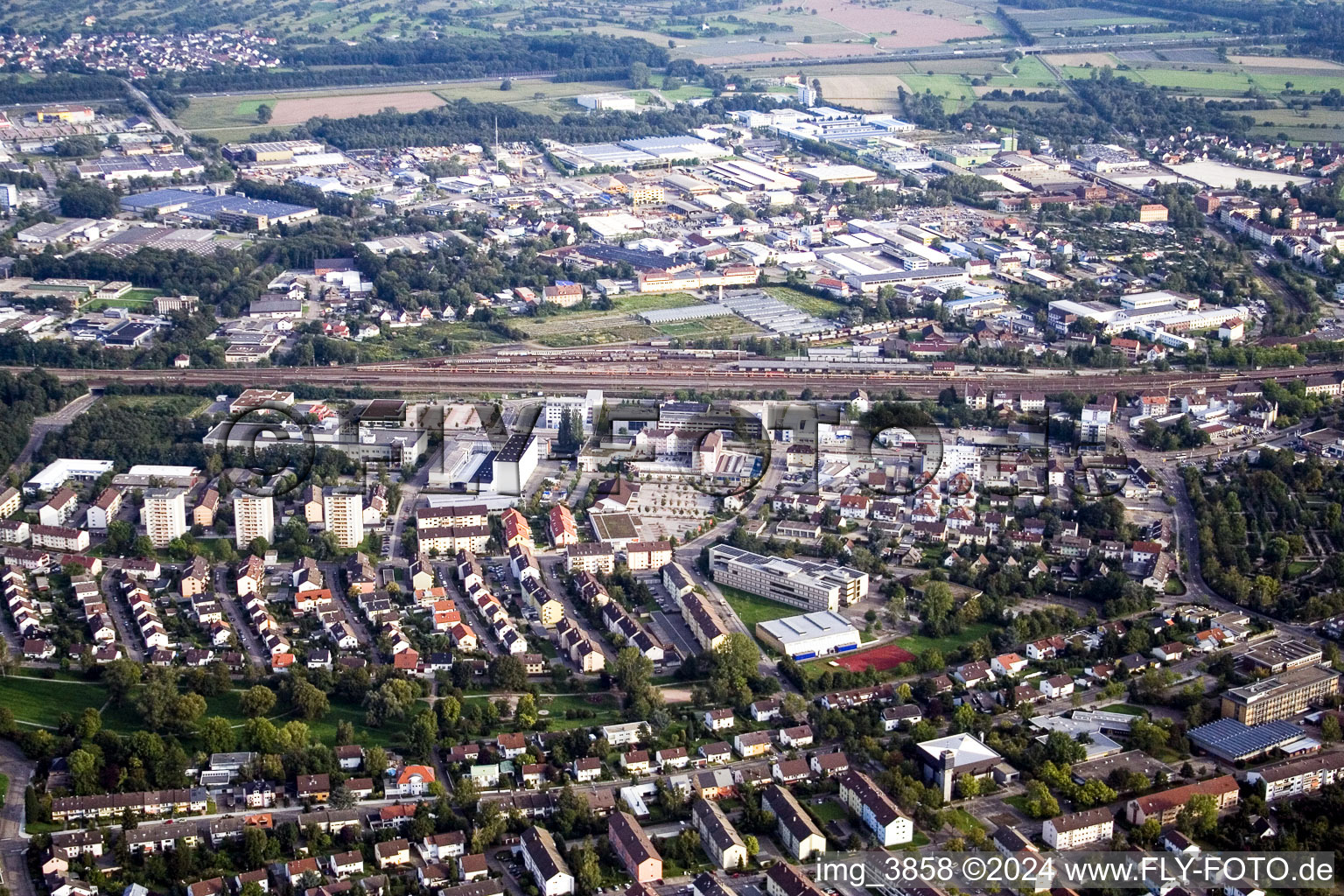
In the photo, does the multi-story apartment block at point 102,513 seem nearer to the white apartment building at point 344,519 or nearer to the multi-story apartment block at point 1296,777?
the white apartment building at point 344,519

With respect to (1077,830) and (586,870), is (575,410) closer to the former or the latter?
(586,870)

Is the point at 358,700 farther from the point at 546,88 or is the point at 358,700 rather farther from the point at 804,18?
the point at 804,18

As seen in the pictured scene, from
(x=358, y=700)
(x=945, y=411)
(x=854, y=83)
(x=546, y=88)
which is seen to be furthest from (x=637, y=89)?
(x=358, y=700)

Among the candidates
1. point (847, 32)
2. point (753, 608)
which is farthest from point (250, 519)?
point (847, 32)

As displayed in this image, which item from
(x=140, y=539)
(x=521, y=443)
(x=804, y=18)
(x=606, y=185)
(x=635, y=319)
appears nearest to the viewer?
(x=140, y=539)

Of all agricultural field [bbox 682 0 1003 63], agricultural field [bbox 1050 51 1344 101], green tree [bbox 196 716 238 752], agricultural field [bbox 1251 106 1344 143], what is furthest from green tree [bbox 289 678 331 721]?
agricultural field [bbox 682 0 1003 63]

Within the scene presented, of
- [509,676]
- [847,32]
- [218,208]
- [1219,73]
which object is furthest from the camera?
[847,32]
